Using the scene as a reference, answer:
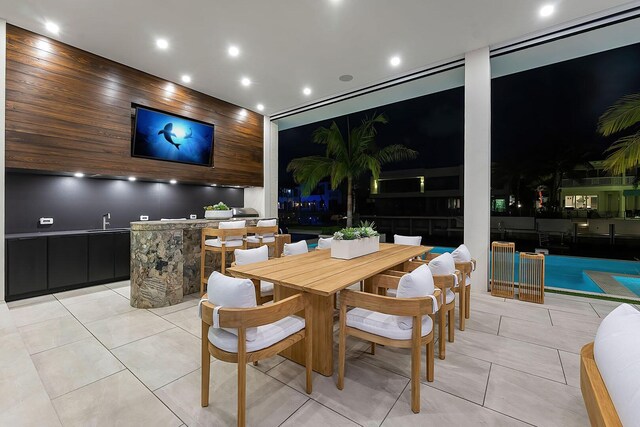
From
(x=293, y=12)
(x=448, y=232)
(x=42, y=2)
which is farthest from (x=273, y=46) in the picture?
(x=448, y=232)

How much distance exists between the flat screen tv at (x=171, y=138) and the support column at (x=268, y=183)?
1.44m

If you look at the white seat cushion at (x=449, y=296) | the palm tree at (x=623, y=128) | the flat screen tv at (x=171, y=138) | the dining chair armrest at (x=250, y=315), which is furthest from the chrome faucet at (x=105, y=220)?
the palm tree at (x=623, y=128)

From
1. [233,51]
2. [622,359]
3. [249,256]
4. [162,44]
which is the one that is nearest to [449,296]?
[622,359]

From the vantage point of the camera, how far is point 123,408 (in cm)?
166

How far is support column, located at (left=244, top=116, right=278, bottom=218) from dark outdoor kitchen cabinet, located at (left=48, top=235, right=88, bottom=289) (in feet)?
11.1

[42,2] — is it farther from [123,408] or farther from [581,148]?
[581,148]

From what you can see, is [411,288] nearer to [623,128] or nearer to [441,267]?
[441,267]

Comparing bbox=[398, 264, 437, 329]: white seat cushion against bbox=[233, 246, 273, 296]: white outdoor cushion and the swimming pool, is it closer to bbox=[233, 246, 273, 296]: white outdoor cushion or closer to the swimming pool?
bbox=[233, 246, 273, 296]: white outdoor cushion

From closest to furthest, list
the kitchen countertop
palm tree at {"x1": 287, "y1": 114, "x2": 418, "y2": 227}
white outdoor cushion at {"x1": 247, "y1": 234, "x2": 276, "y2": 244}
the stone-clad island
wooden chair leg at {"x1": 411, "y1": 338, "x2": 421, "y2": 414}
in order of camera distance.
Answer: wooden chair leg at {"x1": 411, "y1": 338, "x2": 421, "y2": 414} → the stone-clad island → the kitchen countertop → white outdoor cushion at {"x1": 247, "y1": 234, "x2": 276, "y2": 244} → palm tree at {"x1": 287, "y1": 114, "x2": 418, "y2": 227}

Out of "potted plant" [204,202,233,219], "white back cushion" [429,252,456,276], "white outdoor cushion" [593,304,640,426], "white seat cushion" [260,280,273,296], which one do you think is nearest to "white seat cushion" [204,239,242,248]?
"potted plant" [204,202,233,219]

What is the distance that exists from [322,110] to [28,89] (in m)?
4.86

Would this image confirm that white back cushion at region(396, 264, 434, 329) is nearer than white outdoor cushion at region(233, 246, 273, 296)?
Yes

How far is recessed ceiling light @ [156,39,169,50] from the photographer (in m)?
3.72

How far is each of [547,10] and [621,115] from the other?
1879 mm
